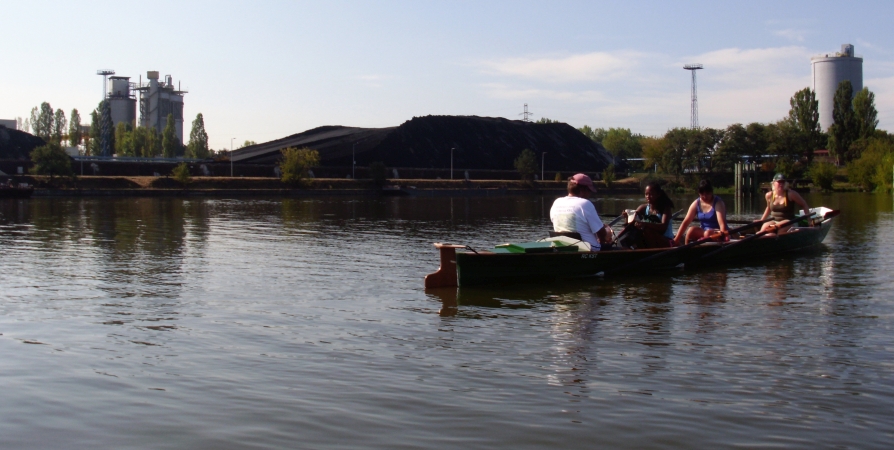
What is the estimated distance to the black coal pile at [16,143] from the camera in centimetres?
14175

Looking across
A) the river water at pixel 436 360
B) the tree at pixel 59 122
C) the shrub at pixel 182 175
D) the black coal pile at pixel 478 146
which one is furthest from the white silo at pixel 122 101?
the river water at pixel 436 360

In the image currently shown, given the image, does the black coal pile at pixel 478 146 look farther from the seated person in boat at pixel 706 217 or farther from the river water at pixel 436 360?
the river water at pixel 436 360

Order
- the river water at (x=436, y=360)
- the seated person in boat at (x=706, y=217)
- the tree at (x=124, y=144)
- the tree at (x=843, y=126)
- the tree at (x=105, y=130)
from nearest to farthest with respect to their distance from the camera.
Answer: the river water at (x=436, y=360)
the seated person in boat at (x=706, y=217)
the tree at (x=843, y=126)
the tree at (x=124, y=144)
the tree at (x=105, y=130)

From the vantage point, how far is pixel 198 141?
149250 millimetres

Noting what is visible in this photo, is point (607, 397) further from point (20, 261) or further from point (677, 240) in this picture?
point (20, 261)

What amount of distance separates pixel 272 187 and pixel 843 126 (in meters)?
84.9

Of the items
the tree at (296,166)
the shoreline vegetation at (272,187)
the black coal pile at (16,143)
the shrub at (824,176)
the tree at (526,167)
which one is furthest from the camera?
the tree at (526,167)

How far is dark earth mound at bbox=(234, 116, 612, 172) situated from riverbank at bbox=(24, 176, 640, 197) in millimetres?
21693

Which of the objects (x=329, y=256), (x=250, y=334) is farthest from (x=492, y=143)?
(x=250, y=334)

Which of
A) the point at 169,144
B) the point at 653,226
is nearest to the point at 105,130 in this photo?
the point at 169,144

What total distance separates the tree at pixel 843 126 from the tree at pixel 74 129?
136066 millimetres

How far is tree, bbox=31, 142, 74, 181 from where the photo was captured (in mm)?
94312

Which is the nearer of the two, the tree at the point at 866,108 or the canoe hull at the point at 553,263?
the canoe hull at the point at 553,263

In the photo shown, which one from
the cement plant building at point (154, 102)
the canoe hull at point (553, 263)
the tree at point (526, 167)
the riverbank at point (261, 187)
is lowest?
the canoe hull at point (553, 263)
